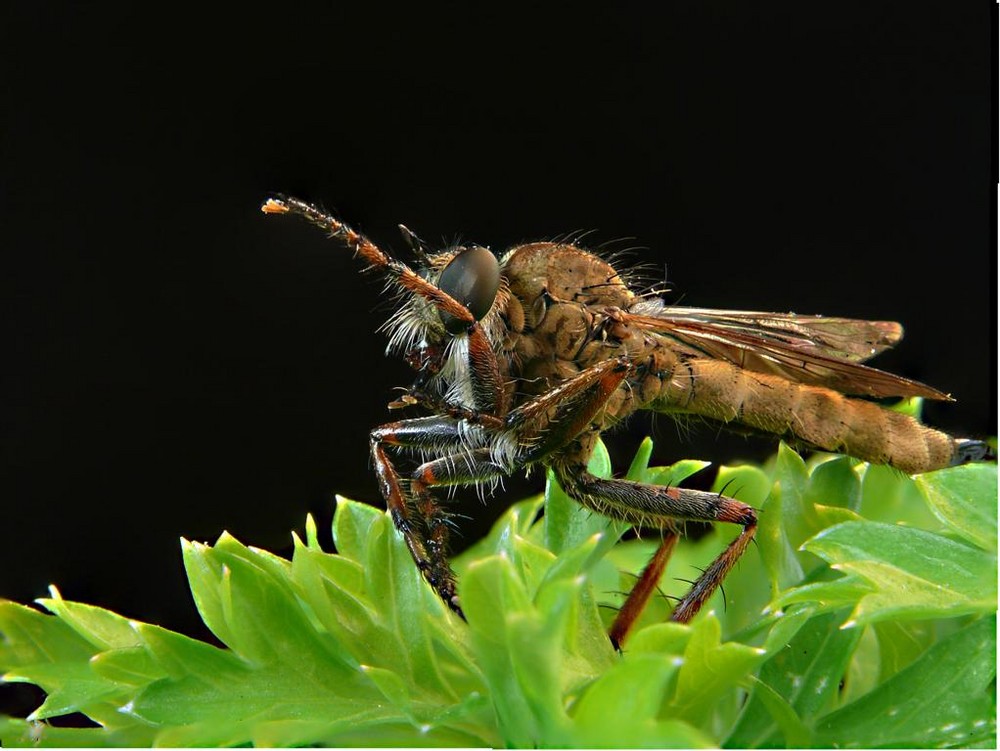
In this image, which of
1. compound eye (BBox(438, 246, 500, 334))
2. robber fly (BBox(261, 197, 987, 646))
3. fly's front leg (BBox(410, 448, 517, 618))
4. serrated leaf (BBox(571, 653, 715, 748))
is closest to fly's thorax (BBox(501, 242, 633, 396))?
robber fly (BBox(261, 197, 987, 646))

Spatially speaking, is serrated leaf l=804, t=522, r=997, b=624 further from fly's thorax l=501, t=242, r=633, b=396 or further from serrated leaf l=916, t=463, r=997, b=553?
fly's thorax l=501, t=242, r=633, b=396

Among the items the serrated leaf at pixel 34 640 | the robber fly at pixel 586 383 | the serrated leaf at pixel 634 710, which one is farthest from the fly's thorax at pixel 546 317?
the serrated leaf at pixel 634 710

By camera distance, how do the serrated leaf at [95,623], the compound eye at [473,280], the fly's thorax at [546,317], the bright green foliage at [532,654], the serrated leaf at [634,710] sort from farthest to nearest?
1. the fly's thorax at [546,317]
2. the compound eye at [473,280]
3. the serrated leaf at [95,623]
4. the bright green foliage at [532,654]
5. the serrated leaf at [634,710]

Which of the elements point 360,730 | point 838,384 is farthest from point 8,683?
point 838,384

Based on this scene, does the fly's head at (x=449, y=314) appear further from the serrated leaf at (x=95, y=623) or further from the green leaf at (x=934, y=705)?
the green leaf at (x=934, y=705)

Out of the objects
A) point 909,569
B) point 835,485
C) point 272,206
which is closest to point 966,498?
point 909,569
